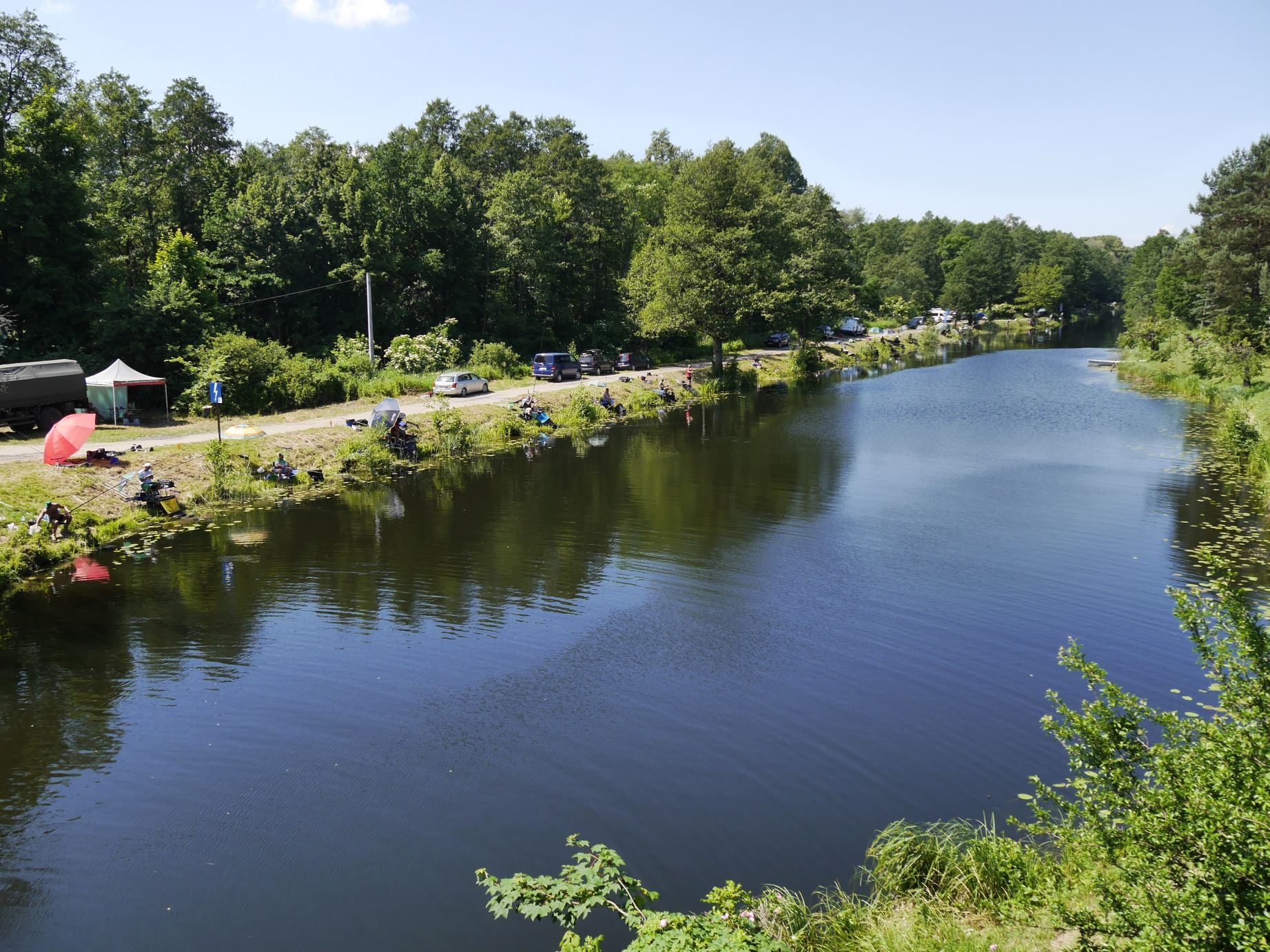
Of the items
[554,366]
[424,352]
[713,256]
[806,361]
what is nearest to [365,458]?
[424,352]

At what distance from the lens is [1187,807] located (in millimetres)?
6043

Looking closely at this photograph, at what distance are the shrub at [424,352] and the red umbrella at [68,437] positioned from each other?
24.3m

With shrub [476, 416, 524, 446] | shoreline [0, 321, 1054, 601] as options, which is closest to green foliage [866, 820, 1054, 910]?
shoreline [0, 321, 1054, 601]

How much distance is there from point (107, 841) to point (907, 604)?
14.9m

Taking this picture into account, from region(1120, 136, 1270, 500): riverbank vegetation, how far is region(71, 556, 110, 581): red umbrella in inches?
1661

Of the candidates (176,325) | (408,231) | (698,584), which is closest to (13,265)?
(176,325)

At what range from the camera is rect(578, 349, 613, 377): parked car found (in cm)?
5500

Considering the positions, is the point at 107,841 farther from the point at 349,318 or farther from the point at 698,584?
the point at 349,318

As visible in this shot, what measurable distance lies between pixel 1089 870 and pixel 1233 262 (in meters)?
61.7

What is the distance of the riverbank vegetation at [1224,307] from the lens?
47.8 m

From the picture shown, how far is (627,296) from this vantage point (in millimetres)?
67500

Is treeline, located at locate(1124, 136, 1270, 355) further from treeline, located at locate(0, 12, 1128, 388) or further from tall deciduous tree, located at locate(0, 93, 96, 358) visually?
tall deciduous tree, located at locate(0, 93, 96, 358)

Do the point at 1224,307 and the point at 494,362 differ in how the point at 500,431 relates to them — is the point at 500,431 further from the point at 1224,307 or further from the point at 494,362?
the point at 1224,307

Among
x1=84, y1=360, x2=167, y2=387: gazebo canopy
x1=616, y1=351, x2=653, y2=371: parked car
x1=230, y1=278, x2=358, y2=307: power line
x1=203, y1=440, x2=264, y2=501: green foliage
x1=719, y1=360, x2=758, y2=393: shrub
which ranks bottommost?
x1=203, y1=440, x2=264, y2=501: green foliage
